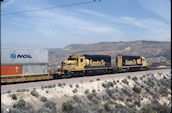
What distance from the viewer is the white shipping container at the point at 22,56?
82.1 feet

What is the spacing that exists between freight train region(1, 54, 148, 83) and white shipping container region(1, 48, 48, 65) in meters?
1.93

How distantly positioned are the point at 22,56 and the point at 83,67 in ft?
36.6

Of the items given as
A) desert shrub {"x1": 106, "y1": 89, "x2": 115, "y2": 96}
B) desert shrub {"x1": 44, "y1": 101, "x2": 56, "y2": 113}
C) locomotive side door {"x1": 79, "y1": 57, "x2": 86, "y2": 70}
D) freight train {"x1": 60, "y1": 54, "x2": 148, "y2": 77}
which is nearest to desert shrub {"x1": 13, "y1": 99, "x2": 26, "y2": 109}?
desert shrub {"x1": 44, "y1": 101, "x2": 56, "y2": 113}

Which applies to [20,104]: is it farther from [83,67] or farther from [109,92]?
[83,67]

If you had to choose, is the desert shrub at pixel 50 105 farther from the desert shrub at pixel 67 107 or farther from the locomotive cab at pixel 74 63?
the locomotive cab at pixel 74 63

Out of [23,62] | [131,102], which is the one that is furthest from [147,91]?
[23,62]

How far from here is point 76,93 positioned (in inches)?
941

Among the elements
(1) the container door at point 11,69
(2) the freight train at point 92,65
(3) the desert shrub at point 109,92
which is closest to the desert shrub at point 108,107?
(3) the desert shrub at point 109,92

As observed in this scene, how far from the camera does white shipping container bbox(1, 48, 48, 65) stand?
25030 mm

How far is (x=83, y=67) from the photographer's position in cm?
3428

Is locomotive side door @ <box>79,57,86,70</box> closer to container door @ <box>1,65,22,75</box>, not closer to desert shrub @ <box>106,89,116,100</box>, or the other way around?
desert shrub @ <box>106,89,116,100</box>

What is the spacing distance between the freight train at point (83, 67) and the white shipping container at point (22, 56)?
1935mm

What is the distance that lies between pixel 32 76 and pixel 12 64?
3.05m

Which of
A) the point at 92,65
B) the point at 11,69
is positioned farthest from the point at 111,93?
the point at 11,69
